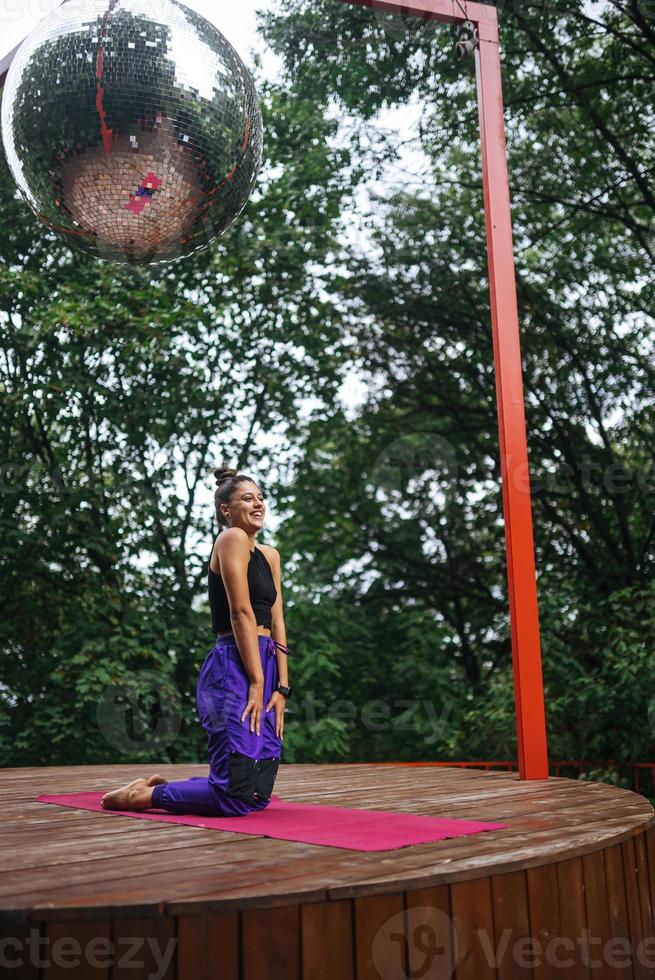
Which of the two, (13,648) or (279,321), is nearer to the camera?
(13,648)

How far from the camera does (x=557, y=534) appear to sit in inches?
378

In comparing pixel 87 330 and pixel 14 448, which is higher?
pixel 87 330

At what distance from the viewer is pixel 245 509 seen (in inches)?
126

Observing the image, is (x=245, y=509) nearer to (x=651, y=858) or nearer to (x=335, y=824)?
(x=335, y=824)

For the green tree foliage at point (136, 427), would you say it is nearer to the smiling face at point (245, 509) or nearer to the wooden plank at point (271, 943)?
the smiling face at point (245, 509)

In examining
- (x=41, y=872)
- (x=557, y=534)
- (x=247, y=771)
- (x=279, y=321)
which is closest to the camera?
(x=41, y=872)

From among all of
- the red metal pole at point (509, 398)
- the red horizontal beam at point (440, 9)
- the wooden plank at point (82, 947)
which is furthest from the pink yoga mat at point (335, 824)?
the red horizontal beam at point (440, 9)

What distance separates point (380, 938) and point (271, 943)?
231 mm

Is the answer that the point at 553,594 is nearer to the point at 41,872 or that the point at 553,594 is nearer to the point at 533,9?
the point at 533,9

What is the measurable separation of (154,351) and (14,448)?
1.64m

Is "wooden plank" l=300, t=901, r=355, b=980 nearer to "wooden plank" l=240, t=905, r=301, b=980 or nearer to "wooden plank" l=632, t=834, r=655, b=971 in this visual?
"wooden plank" l=240, t=905, r=301, b=980

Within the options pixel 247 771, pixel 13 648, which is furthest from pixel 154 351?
pixel 247 771

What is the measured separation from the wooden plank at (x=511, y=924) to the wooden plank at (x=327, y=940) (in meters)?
0.39

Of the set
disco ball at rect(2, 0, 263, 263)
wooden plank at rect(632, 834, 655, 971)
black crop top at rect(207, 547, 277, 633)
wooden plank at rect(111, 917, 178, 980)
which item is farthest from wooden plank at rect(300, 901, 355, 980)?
disco ball at rect(2, 0, 263, 263)
